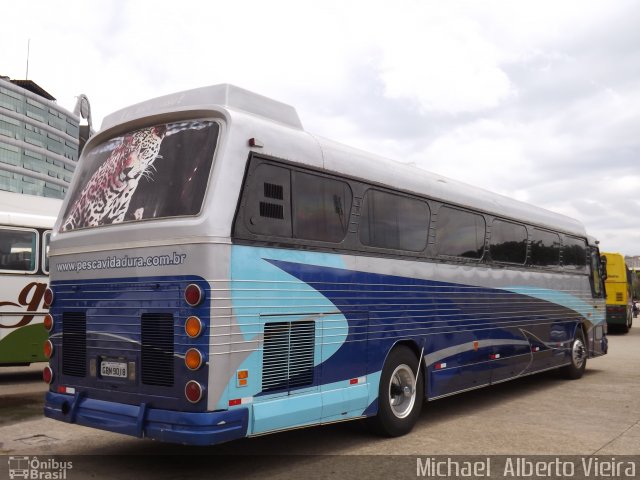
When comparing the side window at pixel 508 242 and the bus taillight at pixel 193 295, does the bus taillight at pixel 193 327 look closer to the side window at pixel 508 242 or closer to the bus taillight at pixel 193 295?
the bus taillight at pixel 193 295

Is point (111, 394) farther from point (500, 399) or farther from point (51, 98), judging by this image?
point (51, 98)

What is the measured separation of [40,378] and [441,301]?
8.57 metres

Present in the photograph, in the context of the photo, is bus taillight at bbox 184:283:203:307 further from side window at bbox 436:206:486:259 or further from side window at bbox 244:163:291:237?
side window at bbox 436:206:486:259

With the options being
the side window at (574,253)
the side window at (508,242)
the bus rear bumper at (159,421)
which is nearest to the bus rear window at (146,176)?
the bus rear bumper at (159,421)

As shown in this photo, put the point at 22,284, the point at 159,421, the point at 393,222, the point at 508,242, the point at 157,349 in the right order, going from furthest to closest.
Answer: the point at 22,284 < the point at 508,242 < the point at 393,222 < the point at 157,349 < the point at 159,421

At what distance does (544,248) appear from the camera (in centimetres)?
1149

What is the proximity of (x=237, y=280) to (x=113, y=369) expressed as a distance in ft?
4.90

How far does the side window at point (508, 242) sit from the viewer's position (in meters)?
9.77

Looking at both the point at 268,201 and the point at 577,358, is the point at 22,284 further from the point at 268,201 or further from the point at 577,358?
the point at 577,358

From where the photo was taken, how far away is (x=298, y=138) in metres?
6.41

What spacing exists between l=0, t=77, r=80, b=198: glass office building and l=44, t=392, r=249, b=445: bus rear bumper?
84.7 m

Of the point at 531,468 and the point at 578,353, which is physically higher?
the point at 578,353

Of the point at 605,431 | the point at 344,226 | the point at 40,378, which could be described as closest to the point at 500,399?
the point at 605,431

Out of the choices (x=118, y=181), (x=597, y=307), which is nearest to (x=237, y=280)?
(x=118, y=181)
